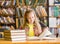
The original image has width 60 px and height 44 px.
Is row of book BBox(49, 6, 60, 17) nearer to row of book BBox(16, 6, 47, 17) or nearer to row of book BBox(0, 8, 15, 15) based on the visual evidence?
row of book BBox(16, 6, 47, 17)

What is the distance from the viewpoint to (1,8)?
3945 mm

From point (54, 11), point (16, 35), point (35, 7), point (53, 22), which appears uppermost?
point (35, 7)

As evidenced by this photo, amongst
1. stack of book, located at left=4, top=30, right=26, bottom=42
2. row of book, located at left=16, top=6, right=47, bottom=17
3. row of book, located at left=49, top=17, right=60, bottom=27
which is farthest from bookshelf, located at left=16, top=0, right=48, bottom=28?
stack of book, located at left=4, top=30, right=26, bottom=42

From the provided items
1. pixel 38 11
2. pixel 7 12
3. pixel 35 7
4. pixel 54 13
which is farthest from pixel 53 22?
pixel 7 12

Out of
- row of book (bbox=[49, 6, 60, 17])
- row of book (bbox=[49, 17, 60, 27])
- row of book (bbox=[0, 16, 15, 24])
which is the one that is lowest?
row of book (bbox=[49, 17, 60, 27])

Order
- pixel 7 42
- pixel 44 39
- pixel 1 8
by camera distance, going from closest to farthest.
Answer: pixel 7 42 → pixel 44 39 → pixel 1 8

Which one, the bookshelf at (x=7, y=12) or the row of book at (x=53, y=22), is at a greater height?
the bookshelf at (x=7, y=12)

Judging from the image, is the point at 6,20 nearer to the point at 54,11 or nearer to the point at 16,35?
the point at 54,11

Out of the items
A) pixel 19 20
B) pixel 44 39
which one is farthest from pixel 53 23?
pixel 44 39

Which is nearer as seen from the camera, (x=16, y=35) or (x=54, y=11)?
(x=16, y=35)

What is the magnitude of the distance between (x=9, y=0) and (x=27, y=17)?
1467 mm

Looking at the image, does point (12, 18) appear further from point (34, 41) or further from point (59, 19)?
point (34, 41)

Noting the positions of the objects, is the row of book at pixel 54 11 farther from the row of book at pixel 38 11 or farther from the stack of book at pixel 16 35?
the stack of book at pixel 16 35

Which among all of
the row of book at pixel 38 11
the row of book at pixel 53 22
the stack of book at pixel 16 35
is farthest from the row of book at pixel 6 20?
the stack of book at pixel 16 35
